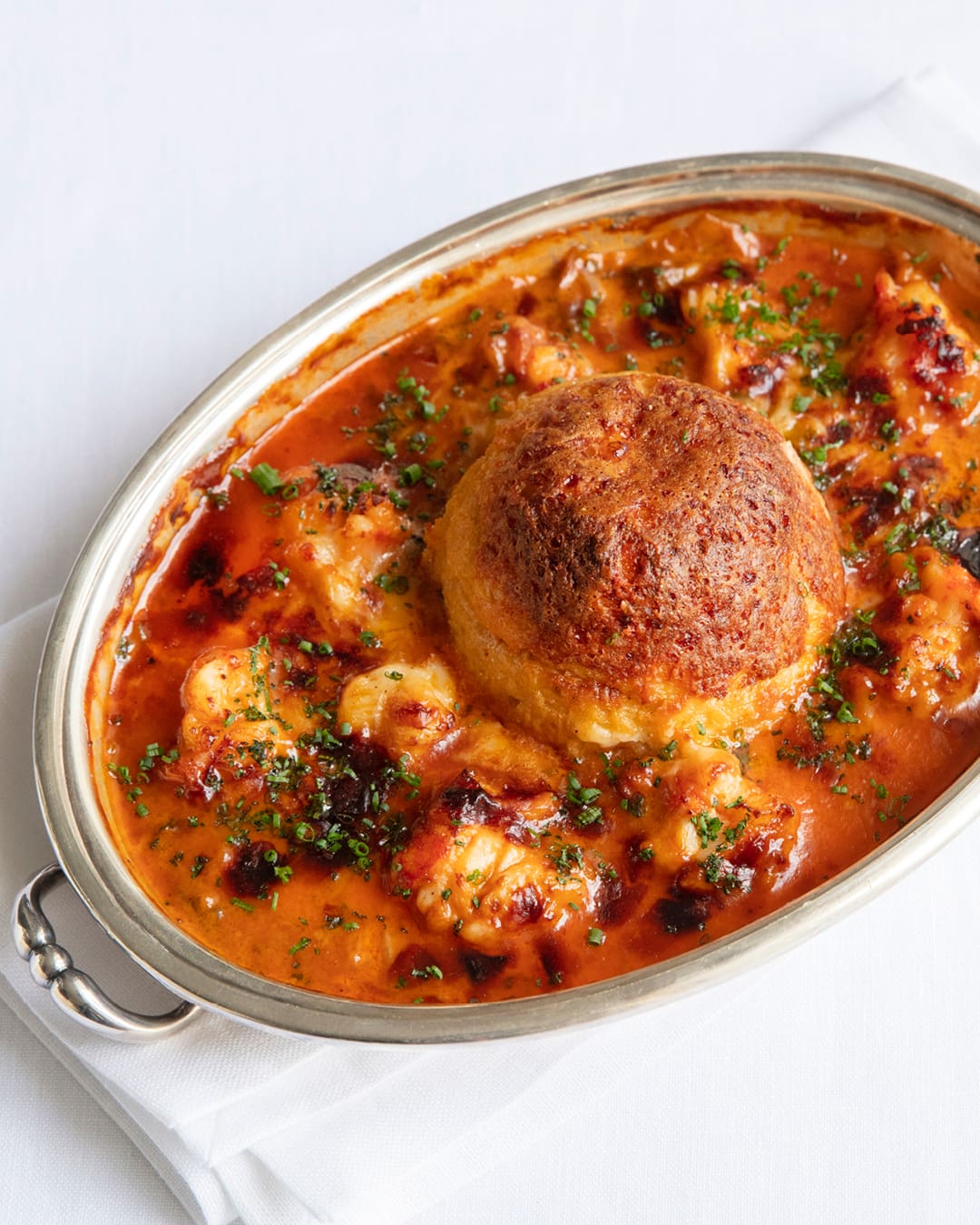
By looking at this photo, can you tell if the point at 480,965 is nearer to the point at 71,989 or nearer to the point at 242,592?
the point at 71,989

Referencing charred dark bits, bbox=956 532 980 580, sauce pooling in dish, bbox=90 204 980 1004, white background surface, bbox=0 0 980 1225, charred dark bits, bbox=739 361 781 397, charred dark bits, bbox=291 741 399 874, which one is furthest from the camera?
white background surface, bbox=0 0 980 1225

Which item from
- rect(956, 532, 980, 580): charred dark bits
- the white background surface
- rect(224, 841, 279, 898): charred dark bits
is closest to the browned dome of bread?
rect(956, 532, 980, 580): charred dark bits

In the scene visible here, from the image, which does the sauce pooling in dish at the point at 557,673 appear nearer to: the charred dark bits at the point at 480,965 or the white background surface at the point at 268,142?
the charred dark bits at the point at 480,965

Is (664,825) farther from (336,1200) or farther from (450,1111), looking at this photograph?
(336,1200)

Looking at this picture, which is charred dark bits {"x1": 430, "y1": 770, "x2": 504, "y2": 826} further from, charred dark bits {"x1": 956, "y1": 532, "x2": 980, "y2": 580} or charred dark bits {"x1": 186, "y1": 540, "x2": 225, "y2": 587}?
charred dark bits {"x1": 956, "y1": 532, "x2": 980, "y2": 580}

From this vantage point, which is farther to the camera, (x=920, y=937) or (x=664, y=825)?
(x=920, y=937)

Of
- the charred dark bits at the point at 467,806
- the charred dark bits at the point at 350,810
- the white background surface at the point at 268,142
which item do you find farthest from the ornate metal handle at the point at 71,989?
the white background surface at the point at 268,142

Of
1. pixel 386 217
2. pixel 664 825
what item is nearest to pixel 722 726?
pixel 664 825
